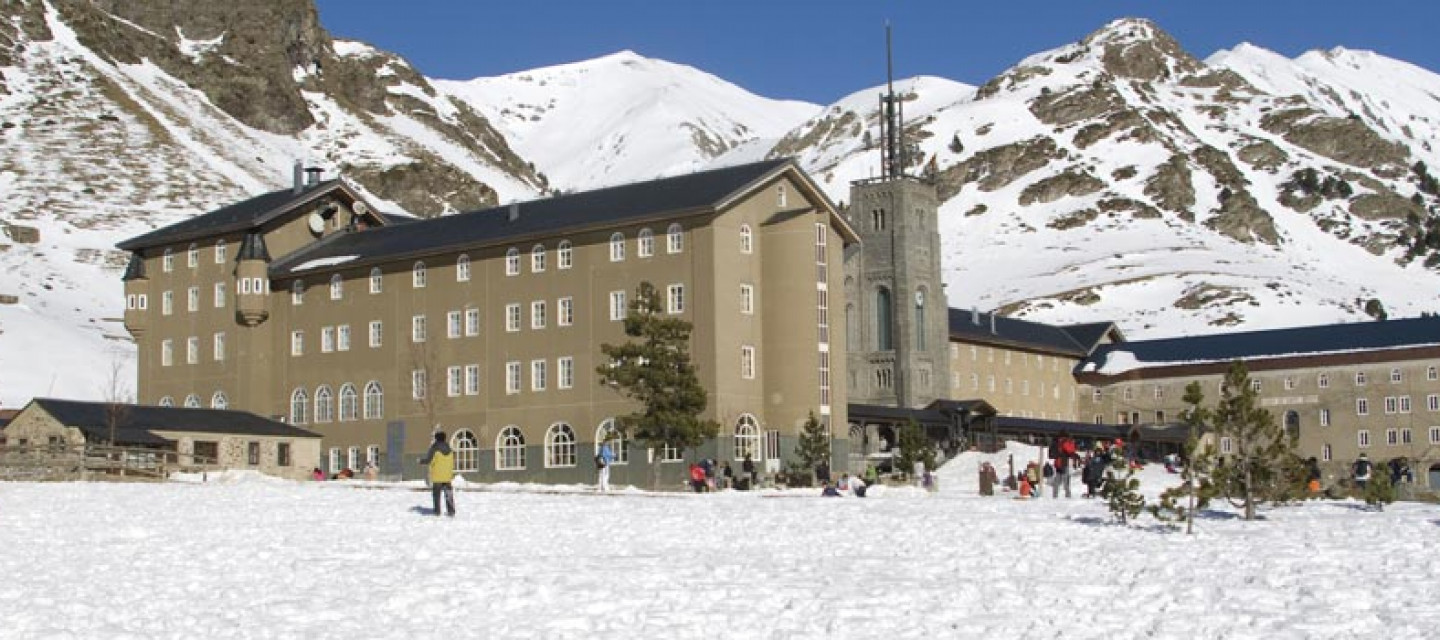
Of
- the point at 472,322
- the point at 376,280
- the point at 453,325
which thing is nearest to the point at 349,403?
the point at 376,280

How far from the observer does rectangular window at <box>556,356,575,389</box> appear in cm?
7088

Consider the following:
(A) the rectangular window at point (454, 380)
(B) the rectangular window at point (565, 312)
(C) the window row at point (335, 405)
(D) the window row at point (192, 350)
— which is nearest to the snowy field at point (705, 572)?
(B) the rectangular window at point (565, 312)

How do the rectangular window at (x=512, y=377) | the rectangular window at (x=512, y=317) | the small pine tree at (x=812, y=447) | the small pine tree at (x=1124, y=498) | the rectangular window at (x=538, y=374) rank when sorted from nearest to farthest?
the small pine tree at (x=1124, y=498) → the small pine tree at (x=812, y=447) → the rectangular window at (x=538, y=374) → the rectangular window at (x=512, y=377) → the rectangular window at (x=512, y=317)

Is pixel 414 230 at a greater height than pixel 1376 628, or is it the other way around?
pixel 414 230

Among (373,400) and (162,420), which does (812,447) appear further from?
(162,420)

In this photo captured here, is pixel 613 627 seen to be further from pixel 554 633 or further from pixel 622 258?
pixel 622 258

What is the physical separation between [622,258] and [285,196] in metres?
22.4

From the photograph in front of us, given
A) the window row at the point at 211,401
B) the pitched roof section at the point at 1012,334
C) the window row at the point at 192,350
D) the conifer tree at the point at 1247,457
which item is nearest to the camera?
the conifer tree at the point at 1247,457

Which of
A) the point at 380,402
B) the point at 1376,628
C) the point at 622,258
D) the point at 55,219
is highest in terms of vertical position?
the point at 55,219

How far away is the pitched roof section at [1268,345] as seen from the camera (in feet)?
356

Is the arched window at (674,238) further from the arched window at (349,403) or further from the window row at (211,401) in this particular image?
the window row at (211,401)

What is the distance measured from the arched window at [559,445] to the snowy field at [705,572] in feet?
108

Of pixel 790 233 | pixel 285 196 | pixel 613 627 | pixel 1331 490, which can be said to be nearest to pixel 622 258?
pixel 790 233

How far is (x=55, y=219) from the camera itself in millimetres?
159500
